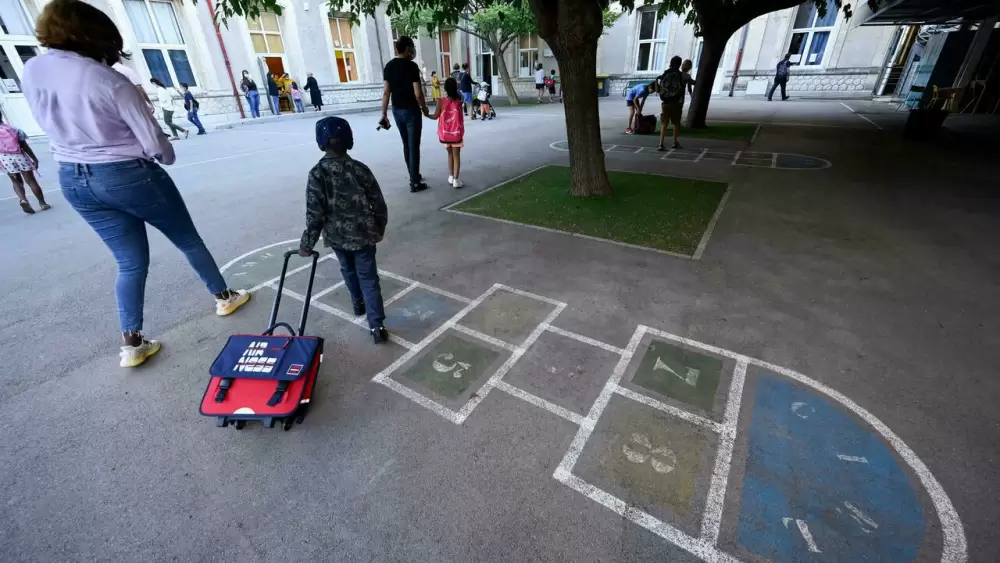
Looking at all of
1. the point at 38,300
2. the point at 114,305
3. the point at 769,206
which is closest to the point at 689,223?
the point at 769,206

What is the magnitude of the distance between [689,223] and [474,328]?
11.9 feet

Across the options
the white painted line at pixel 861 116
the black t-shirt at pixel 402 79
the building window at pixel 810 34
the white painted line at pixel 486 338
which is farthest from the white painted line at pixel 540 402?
the building window at pixel 810 34

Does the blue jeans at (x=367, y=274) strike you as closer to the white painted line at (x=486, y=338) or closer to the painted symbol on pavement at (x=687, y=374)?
the white painted line at (x=486, y=338)

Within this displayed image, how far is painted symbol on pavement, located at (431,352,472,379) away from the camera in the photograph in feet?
10.0

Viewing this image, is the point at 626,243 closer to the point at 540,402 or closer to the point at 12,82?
the point at 540,402

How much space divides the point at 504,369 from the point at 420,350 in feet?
2.38

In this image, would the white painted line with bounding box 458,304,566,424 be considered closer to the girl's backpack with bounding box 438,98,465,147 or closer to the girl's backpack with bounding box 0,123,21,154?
the girl's backpack with bounding box 438,98,465,147

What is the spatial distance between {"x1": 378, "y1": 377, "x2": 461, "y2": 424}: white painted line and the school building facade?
1588 centimetres

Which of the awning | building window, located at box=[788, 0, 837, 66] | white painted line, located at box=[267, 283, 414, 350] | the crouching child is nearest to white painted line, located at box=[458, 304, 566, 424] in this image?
white painted line, located at box=[267, 283, 414, 350]

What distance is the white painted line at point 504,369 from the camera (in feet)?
8.96

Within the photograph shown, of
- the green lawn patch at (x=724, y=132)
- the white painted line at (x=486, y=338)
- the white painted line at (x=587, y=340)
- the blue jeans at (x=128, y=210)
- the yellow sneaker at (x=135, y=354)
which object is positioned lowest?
the white painted line at (x=486, y=338)

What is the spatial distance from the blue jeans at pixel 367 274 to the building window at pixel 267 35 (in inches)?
875

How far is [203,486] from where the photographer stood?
2.23 meters

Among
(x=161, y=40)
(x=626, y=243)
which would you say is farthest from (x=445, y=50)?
(x=626, y=243)
